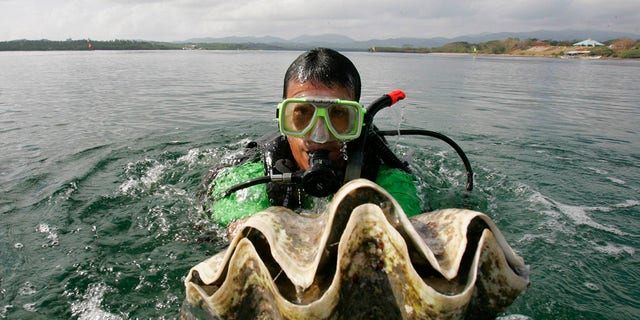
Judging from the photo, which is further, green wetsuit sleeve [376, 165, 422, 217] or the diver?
green wetsuit sleeve [376, 165, 422, 217]

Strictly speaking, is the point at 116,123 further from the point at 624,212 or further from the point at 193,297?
the point at 624,212

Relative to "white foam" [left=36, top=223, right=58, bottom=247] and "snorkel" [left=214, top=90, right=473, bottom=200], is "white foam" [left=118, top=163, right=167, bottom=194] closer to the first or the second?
"white foam" [left=36, top=223, right=58, bottom=247]

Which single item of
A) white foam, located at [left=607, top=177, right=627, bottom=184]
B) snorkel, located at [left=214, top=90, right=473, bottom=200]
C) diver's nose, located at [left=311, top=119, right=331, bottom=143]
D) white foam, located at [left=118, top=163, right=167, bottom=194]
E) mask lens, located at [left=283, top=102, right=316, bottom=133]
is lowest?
white foam, located at [left=607, top=177, right=627, bottom=184]

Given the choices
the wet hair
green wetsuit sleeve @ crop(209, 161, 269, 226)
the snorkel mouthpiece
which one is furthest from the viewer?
green wetsuit sleeve @ crop(209, 161, 269, 226)

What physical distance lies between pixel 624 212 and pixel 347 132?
4393 mm

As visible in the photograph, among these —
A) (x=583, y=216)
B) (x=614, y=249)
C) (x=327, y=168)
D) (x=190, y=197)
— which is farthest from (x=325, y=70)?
(x=583, y=216)

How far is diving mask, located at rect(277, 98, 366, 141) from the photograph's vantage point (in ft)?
9.86

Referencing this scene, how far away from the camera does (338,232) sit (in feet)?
5.24

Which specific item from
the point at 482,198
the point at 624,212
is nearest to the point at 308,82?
the point at 482,198

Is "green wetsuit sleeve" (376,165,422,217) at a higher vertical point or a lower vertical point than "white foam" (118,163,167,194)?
higher

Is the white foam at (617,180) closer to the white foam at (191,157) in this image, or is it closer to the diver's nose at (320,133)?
the diver's nose at (320,133)

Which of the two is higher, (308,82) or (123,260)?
(308,82)

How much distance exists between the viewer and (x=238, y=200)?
3672 mm

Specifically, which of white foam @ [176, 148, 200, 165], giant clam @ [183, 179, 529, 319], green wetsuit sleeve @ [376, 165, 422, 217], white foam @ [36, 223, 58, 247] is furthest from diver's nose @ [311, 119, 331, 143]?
white foam @ [176, 148, 200, 165]
